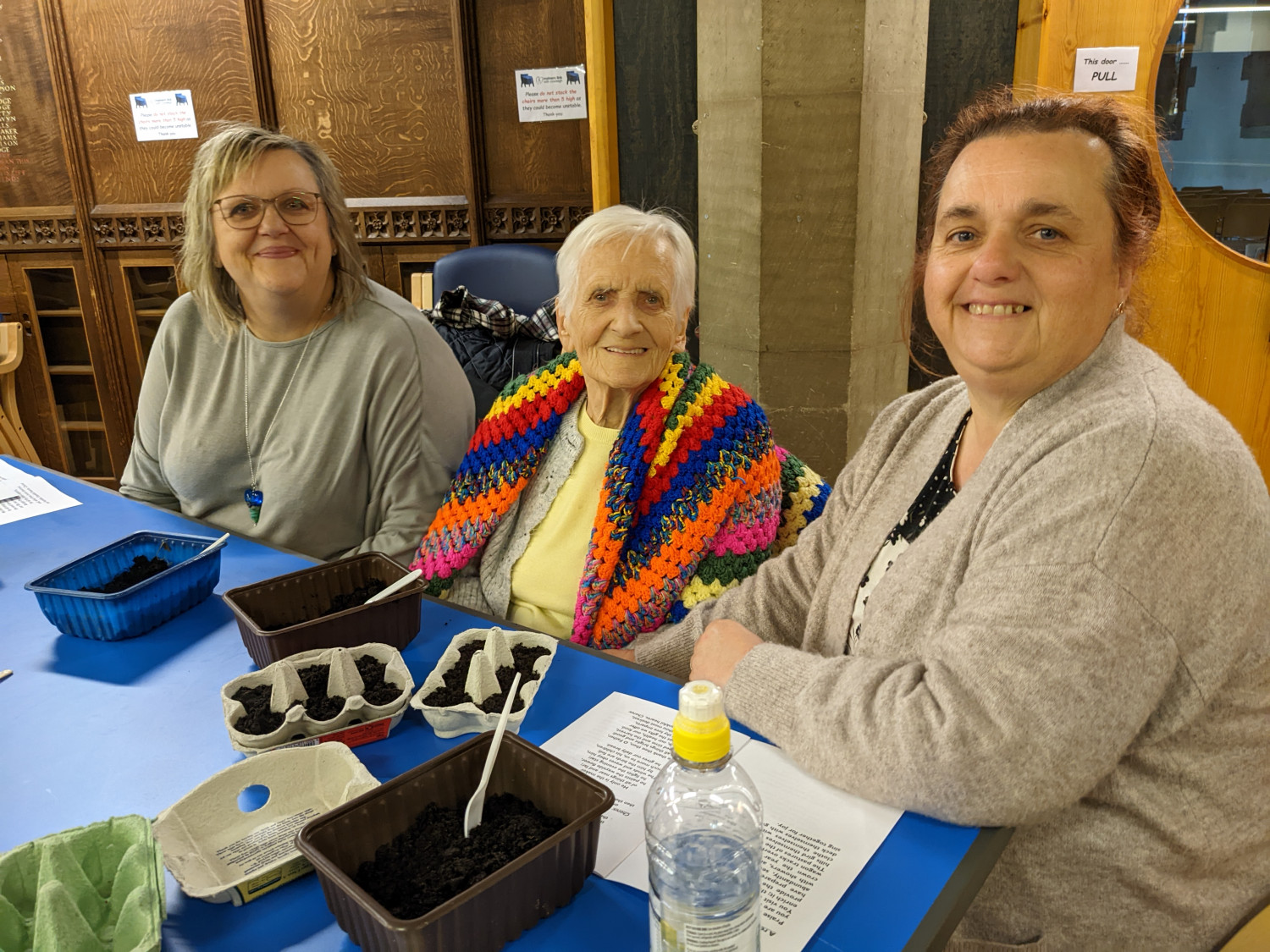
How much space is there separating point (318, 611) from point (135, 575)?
363 mm

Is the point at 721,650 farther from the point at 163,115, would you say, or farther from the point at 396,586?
the point at 163,115

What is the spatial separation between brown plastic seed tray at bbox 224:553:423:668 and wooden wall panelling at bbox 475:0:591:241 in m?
2.74

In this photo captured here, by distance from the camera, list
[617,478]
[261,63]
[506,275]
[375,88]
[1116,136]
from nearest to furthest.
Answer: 1. [1116,136]
2. [617,478]
3. [506,275]
4. [375,88]
5. [261,63]

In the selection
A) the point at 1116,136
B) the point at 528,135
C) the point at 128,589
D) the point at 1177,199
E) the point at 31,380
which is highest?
the point at 528,135

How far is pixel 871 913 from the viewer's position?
843 mm

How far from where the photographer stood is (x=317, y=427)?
6.79 ft

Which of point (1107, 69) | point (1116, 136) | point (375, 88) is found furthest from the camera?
point (375, 88)

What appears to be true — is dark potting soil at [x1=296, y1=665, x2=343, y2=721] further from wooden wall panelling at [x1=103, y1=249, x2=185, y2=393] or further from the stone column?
wooden wall panelling at [x1=103, y1=249, x2=185, y2=393]

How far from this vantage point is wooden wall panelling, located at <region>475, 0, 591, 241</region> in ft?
12.4

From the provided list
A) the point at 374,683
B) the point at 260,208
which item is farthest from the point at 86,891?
the point at 260,208

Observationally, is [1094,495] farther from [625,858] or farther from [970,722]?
[625,858]

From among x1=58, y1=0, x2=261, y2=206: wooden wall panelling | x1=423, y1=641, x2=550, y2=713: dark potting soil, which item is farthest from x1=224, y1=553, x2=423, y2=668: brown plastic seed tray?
x1=58, y1=0, x2=261, y2=206: wooden wall panelling

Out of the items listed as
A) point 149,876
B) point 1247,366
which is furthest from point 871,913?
point 1247,366

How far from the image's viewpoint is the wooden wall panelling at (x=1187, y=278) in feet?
9.36
